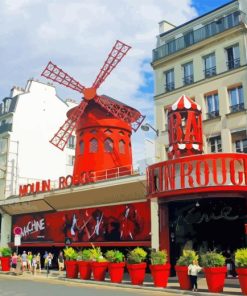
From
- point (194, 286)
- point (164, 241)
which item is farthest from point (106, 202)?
point (194, 286)

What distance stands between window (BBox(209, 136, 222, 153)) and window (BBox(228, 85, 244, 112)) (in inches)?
60.3

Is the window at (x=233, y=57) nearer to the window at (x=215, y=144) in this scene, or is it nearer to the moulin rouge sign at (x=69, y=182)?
the window at (x=215, y=144)

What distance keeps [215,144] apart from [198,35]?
228 inches

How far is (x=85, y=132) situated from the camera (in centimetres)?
2833

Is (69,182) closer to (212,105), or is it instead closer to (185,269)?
(212,105)

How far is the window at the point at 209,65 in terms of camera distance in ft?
68.2

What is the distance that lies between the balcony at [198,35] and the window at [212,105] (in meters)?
3.05

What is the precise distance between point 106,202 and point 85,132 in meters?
5.77

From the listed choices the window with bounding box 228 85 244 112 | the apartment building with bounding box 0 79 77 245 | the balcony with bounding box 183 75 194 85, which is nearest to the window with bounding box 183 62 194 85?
the balcony with bounding box 183 75 194 85

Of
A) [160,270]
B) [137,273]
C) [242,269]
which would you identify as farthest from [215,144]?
[242,269]

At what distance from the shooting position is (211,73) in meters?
20.8

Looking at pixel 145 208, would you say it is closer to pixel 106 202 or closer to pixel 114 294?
pixel 106 202

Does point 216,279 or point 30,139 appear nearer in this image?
point 216,279

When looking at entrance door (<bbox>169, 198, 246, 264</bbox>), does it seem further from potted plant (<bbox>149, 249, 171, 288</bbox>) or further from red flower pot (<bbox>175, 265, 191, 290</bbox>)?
red flower pot (<bbox>175, 265, 191, 290</bbox>)
